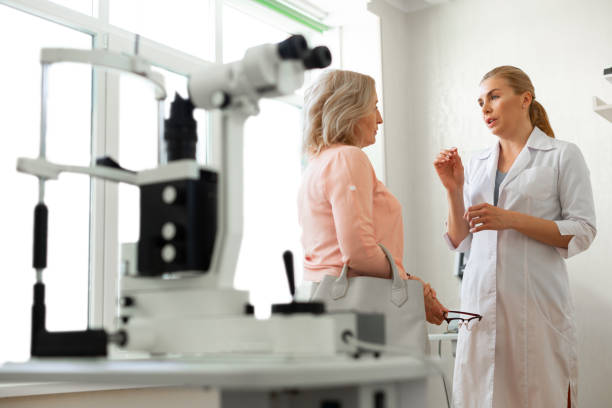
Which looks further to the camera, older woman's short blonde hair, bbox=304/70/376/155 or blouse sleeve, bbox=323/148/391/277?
older woman's short blonde hair, bbox=304/70/376/155

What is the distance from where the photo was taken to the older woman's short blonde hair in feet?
6.25

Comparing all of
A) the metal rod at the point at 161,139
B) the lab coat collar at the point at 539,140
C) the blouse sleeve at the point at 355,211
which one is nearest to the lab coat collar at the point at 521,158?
the lab coat collar at the point at 539,140

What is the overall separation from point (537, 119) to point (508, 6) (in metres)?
1.60

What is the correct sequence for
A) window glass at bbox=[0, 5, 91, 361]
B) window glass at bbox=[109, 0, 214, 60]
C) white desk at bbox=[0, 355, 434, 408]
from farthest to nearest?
window glass at bbox=[109, 0, 214, 60] → window glass at bbox=[0, 5, 91, 361] → white desk at bbox=[0, 355, 434, 408]

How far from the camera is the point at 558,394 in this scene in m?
2.07

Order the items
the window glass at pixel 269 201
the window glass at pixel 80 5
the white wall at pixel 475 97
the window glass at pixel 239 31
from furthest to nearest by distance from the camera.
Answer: the window glass at pixel 239 31 → the window glass at pixel 269 201 → the white wall at pixel 475 97 → the window glass at pixel 80 5

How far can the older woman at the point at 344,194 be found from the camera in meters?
1.70

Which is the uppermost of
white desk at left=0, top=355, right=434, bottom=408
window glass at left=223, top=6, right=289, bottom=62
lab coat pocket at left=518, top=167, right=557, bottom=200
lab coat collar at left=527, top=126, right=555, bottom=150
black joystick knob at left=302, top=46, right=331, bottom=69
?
window glass at left=223, top=6, right=289, bottom=62

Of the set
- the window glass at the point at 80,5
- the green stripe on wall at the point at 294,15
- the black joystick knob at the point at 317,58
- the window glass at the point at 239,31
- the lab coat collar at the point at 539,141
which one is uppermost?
the green stripe on wall at the point at 294,15

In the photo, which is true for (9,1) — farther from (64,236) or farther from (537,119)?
(537,119)

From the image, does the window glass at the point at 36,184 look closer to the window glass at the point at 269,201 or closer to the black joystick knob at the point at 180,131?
the window glass at the point at 269,201

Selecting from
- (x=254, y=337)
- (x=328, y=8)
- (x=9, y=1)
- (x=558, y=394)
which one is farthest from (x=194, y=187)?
(x=328, y=8)

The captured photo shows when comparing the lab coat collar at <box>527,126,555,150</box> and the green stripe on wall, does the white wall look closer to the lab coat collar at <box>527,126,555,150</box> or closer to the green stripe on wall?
the green stripe on wall

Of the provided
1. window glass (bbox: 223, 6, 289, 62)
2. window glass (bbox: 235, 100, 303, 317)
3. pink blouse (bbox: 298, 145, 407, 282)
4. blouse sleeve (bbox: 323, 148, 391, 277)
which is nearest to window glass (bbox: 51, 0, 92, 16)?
window glass (bbox: 223, 6, 289, 62)
